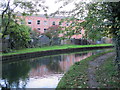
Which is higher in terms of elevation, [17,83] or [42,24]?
[42,24]

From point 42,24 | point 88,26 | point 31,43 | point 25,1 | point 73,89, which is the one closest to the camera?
point 73,89

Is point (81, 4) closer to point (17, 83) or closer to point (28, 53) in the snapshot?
point (17, 83)

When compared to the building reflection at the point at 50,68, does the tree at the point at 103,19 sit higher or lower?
higher

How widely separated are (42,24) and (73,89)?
28.4 m

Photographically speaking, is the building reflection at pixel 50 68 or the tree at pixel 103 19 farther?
the building reflection at pixel 50 68

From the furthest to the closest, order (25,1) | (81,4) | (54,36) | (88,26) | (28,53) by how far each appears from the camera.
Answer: (54,36) → (28,53) → (25,1) → (81,4) → (88,26)

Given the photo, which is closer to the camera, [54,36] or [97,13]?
[97,13]

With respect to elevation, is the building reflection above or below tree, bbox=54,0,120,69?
below

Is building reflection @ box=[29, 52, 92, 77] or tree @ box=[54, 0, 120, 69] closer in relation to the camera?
tree @ box=[54, 0, 120, 69]

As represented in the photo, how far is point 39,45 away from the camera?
18.7m

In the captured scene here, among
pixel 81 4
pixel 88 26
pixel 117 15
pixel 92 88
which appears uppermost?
pixel 81 4

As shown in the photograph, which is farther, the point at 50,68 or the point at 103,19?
the point at 50,68

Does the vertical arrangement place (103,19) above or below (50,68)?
above

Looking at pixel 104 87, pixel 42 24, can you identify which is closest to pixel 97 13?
pixel 104 87
